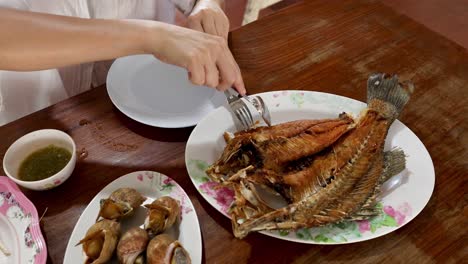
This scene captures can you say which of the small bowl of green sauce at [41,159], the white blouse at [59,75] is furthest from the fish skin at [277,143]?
the white blouse at [59,75]

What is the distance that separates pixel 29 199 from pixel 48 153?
0.36 ft

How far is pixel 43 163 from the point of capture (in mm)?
872

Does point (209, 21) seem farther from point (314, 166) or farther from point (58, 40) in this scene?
point (314, 166)

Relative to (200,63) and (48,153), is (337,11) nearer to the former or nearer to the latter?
(200,63)

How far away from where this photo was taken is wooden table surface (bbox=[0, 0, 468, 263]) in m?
0.79

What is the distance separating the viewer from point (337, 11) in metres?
1.34

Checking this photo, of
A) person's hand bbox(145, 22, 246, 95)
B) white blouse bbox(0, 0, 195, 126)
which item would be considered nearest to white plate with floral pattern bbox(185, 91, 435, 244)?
person's hand bbox(145, 22, 246, 95)

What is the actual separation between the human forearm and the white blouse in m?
0.26

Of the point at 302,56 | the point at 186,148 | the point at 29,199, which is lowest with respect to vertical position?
the point at 29,199

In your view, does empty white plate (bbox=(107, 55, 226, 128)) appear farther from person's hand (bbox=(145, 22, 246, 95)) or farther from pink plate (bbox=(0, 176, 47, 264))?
pink plate (bbox=(0, 176, 47, 264))

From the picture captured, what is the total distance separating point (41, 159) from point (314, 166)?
2.03 ft

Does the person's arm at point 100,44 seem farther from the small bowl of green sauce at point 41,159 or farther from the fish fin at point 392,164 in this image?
the fish fin at point 392,164

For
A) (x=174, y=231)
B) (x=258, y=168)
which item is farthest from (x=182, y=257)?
(x=258, y=168)

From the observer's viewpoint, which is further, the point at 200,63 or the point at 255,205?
the point at 200,63
